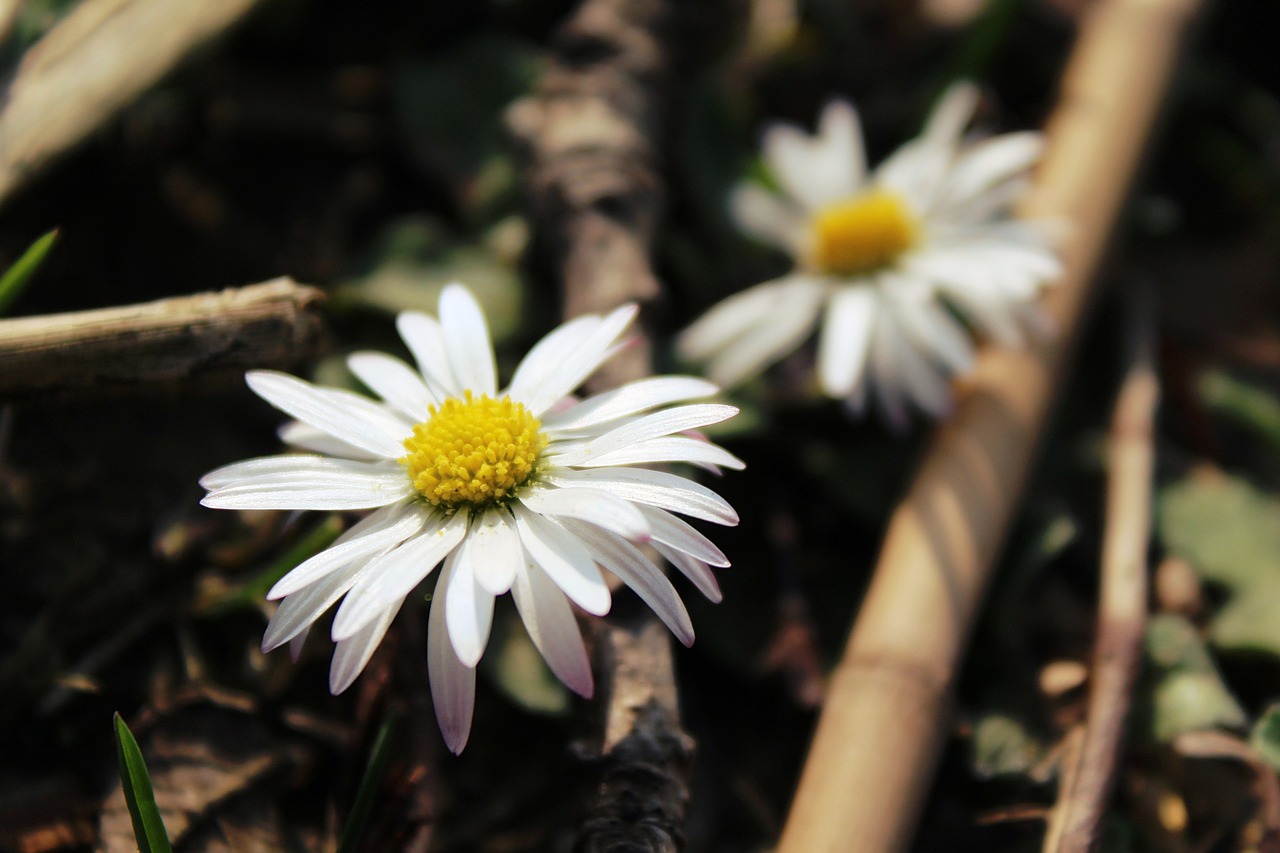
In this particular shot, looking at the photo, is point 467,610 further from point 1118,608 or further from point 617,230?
point 1118,608

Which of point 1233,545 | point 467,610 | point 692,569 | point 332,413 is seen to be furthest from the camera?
point 1233,545

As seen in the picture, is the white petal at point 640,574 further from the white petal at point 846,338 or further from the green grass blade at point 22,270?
the green grass blade at point 22,270

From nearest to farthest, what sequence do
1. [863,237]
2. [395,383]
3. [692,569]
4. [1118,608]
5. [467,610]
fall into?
[467,610]
[692,569]
[395,383]
[1118,608]
[863,237]

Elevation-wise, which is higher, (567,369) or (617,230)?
(617,230)

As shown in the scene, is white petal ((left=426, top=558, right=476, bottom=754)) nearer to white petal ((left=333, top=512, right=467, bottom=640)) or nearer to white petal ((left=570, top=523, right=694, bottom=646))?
white petal ((left=333, top=512, right=467, bottom=640))

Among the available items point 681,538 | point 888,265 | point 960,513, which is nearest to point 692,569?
point 681,538

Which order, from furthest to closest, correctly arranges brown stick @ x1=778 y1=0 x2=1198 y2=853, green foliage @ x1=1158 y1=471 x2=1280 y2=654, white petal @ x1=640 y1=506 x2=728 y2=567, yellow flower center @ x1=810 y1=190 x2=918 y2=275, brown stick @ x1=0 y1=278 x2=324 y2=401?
1. yellow flower center @ x1=810 y1=190 x2=918 y2=275
2. green foliage @ x1=1158 y1=471 x2=1280 y2=654
3. brown stick @ x1=0 y1=278 x2=324 y2=401
4. brown stick @ x1=778 y1=0 x2=1198 y2=853
5. white petal @ x1=640 y1=506 x2=728 y2=567

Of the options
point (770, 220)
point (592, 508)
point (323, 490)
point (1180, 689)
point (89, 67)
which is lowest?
point (1180, 689)

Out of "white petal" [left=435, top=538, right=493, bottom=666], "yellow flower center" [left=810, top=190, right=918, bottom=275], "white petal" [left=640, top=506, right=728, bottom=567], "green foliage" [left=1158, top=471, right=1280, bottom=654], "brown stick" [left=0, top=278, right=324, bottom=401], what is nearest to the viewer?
"white petal" [left=435, top=538, right=493, bottom=666]

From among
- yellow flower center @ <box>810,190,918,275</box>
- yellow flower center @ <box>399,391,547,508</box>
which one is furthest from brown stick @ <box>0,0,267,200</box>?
yellow flower center @ <box>810,190,918,275</box>
